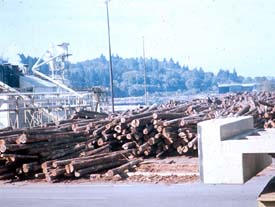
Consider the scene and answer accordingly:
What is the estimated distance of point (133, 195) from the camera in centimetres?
1273

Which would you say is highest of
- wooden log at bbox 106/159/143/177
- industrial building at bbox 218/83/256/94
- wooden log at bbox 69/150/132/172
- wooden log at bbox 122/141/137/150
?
industrial building at bbox 218/83/256/94

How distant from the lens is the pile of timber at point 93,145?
16.2 meters

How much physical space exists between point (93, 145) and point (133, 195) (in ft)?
21.8

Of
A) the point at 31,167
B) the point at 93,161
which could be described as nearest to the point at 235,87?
the point at 93,161

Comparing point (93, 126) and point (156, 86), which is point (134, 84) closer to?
point (156, 86)

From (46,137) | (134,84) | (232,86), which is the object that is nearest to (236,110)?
(46,137)

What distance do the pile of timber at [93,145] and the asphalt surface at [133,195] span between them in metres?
1.27

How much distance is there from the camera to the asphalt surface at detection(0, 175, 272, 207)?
11453 millimetres

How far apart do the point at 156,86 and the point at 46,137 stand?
265 feet

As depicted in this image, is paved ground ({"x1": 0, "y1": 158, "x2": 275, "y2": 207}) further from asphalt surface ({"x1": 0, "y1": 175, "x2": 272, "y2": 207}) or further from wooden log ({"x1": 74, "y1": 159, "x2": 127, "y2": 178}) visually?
wooden log ({"x1": 74, "y1": 159, "x2": 127, "y2": 178})

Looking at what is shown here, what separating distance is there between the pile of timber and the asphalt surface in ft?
4.17

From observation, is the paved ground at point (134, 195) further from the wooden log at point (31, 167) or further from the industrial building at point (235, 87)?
the industrial building at point (235, 87)

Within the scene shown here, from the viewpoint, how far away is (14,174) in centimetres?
1678

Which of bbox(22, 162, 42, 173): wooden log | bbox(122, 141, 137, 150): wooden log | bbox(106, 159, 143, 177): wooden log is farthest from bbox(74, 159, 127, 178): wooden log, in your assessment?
bbox(22, 162, 42, 173): wooden log
